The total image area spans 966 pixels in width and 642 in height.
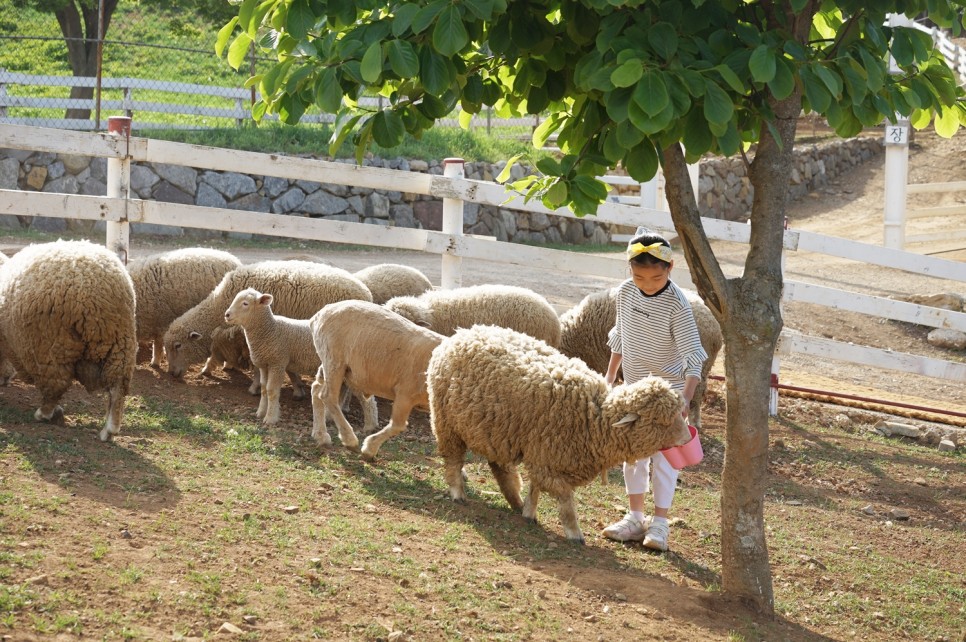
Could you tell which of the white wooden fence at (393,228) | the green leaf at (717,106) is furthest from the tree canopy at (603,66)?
the white wooden fence at (393,228)

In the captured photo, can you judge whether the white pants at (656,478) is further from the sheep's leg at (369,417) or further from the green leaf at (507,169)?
the sheep's leg at (369,417)

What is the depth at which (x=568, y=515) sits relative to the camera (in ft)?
18.1

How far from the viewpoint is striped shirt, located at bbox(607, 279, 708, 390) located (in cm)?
566

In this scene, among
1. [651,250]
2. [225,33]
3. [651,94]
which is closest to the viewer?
[651,94]

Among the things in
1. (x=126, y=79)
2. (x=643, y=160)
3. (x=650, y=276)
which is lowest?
(x=650, y=276)

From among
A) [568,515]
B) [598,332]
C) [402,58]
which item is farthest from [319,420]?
[402,58]

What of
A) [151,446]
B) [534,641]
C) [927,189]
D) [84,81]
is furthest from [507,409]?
[927,189]

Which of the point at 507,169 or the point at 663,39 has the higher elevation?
the point at 663,39

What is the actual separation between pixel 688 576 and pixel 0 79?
1500 centimetres

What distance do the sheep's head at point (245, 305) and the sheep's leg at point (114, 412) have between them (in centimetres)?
114

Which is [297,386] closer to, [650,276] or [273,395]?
[273,395]

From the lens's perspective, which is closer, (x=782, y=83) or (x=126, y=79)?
(x=782, y=83)

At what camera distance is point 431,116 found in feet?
14.1

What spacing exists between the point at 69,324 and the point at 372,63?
141 inches
